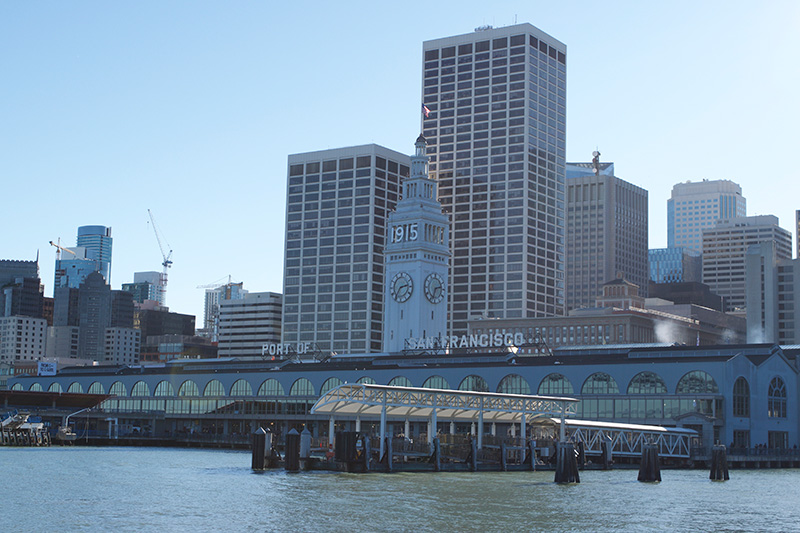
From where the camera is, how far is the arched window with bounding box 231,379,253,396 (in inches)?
7564

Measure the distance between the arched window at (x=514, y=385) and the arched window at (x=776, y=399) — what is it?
33.4 m

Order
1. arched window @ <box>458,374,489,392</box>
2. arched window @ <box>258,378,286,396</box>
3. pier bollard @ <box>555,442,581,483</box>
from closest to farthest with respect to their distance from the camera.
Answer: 1. pier bollard @ <box>555,442,581,483</box>
2. arched window @ <box>458,374,489,392</box>
3. arched window @ <box>258,378,286,396</box>

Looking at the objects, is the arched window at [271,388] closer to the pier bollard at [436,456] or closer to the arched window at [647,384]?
the arched window at [647,384]

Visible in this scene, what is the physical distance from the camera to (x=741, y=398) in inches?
5753

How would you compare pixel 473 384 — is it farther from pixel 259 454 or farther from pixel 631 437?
pixel 259 454

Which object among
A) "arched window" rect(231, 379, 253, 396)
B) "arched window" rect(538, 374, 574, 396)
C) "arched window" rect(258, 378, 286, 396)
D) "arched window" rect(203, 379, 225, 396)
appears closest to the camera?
"arched window" rect(538, 374, 574, 396)

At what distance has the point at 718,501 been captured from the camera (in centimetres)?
8731

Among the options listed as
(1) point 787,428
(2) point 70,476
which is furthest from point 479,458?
(1) point 787,428

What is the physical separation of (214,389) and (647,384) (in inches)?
3290

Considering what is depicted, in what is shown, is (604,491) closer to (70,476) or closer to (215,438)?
(70,476)

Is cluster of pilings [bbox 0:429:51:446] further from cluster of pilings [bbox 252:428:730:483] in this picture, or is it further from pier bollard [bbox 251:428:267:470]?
pier bollard [bbox 251:428:267:470]

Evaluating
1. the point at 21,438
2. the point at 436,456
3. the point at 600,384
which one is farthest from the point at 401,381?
the point at 436,456

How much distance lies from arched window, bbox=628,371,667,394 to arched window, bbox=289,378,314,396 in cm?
5728

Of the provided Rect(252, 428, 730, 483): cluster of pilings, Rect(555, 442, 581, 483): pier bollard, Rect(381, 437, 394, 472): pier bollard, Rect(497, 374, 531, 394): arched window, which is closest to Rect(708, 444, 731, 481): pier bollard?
Rect(252, 428, 730, 483): cluster of pilings
